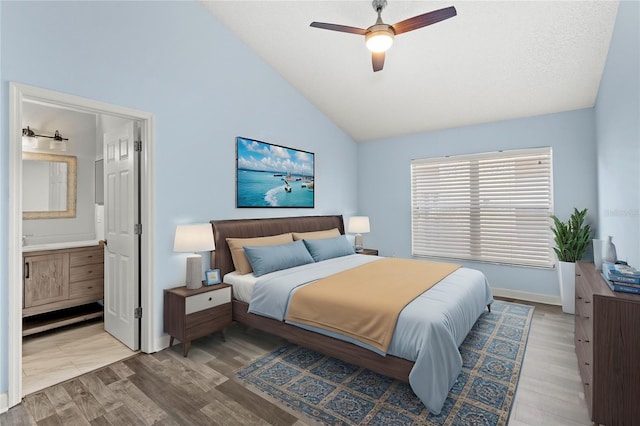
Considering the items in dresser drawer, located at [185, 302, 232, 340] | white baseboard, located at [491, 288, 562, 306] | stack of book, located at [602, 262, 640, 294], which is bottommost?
white baseboard, located at [491, 288, 562, 306]

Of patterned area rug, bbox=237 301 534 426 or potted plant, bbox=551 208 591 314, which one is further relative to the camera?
potted plant, bbox=551 208 591 314

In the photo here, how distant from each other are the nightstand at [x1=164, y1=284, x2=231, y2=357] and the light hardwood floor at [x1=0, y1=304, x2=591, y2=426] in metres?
0.20

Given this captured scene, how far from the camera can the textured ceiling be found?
2.81 meters

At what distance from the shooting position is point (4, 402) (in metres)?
2.03

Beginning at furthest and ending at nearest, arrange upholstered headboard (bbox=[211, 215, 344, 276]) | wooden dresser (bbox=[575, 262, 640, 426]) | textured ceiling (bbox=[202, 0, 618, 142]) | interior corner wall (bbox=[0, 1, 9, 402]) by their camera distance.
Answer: upholstered headboard (bbox=[211, 215, 344, 276]) → textured ceiling (bbox=[202, 0, 618, 142]) → interior corner wall (bbox=[0, 1, 9, 402]) → wooden dresser (bbox=[575, 262, 640, 426])

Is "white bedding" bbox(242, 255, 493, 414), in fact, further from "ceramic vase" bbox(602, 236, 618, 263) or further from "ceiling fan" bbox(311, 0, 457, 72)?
"ceiling fan" bbox(311, 0, 457, 72)

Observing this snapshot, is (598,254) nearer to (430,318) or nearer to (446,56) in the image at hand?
(430,318)

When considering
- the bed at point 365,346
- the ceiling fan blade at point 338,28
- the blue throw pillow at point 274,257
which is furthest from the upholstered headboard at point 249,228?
the ceiling fan blade at point 338,28

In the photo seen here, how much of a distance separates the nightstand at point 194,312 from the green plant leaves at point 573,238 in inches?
156

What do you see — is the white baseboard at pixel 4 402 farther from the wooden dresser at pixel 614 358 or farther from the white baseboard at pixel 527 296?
the white baseboard at pixel 527 296

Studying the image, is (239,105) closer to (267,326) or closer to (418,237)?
(267,326)

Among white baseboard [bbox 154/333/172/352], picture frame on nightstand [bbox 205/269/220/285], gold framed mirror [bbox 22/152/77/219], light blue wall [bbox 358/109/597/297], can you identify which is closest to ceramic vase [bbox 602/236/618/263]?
light blue wall [bbox 358/109/597/297]

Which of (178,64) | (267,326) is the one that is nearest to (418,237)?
(267,326)

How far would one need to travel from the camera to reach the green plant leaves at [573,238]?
11.9ft
